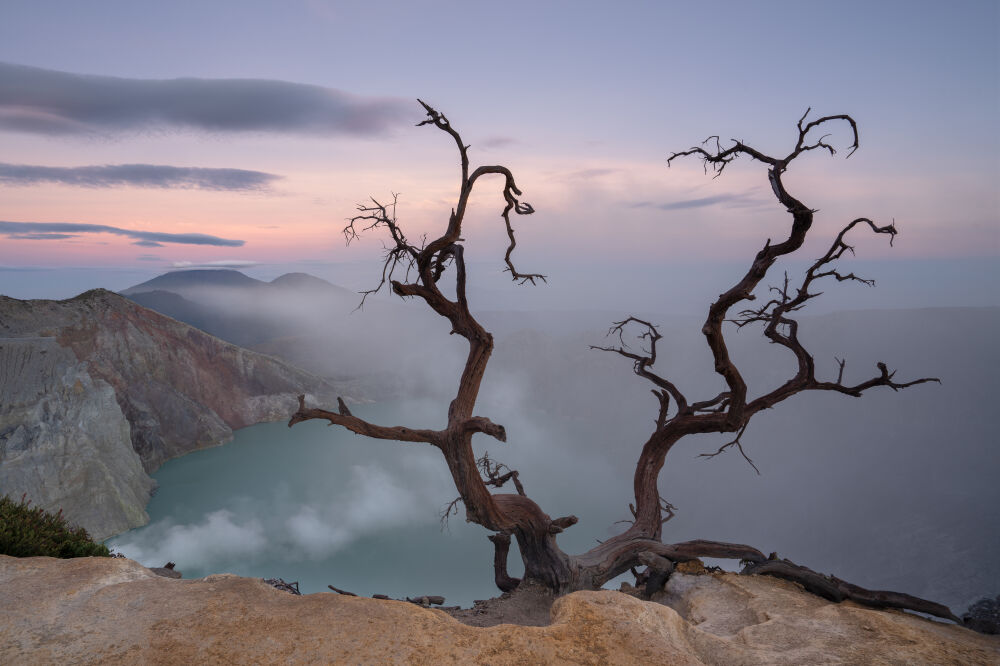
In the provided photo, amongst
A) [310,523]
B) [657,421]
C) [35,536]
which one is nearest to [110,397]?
[310,523]

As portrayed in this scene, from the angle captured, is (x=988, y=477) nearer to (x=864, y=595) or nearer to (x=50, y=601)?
(x=864, y=595)

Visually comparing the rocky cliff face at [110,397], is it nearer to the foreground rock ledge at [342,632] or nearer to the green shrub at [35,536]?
the green shrub at [35,536]

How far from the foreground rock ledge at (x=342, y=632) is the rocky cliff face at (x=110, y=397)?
17231mm

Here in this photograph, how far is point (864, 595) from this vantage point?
7410mm

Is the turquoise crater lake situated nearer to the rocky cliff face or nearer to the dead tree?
the rocky cliff face

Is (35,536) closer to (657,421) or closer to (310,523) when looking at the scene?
(657,421)

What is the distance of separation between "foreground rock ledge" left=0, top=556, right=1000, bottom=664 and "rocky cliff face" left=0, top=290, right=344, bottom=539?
1723 cm

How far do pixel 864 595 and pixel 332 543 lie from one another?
83.9ft

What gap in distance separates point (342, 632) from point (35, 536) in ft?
19.5

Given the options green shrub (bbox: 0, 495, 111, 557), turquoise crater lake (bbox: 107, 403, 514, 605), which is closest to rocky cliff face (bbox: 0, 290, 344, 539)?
turquoise crater lake (bbox: 107, 403, 514, 605)

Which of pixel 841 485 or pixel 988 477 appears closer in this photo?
pixel 988 477

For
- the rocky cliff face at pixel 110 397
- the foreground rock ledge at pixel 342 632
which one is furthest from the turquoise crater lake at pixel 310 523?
the foreground rock ledge at pixel 342 632

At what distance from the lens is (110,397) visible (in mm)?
25484

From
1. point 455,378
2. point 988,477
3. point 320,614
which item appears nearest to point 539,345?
point 455,378
